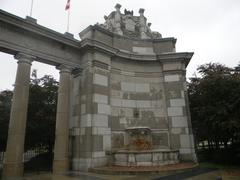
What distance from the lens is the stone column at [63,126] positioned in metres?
11.3

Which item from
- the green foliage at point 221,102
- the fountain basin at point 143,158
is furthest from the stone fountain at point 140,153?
the green foliage at point 221,102

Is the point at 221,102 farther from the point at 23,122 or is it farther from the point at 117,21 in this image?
the point at 23,122

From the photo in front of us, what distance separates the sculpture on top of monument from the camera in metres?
16.4

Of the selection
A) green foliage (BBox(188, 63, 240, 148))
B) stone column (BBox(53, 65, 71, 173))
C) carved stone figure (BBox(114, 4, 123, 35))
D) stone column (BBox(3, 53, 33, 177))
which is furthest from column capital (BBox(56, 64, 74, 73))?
green foliage (BBox(188, 63, 240, 148))

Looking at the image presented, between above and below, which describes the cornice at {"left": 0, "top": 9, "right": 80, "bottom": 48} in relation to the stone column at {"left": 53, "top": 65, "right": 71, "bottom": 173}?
above

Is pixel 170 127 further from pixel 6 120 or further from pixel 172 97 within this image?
pixel 6 120

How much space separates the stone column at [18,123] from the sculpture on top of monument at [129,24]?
759 centimetres

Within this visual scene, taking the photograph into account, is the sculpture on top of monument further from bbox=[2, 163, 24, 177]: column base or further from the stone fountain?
bbox=[2, 163, 24, 177]: column base

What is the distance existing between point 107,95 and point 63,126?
3.21m

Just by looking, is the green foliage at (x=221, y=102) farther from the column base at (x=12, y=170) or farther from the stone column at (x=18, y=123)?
the column base at (x=12, y=170)

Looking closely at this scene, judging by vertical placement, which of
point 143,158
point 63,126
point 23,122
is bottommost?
point 143,158

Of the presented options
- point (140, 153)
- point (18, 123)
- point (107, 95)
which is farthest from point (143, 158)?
point (18, 123)

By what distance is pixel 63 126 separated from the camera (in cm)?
1183

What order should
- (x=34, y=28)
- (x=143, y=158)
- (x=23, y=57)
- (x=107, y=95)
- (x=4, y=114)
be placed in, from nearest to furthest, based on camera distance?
(x=143, y=158) < (x=23, y=57) < (x=34, y=28) < (x=107, y=95) < (x=4, y=114)
